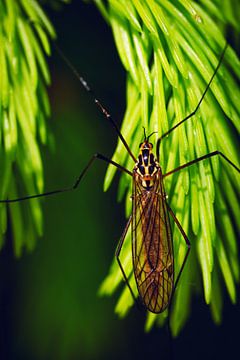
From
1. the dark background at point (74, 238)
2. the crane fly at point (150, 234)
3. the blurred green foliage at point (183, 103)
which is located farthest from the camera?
the dark background at point (74, 238)

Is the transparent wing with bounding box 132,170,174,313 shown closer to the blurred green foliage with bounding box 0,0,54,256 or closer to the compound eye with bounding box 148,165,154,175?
the compound eye with bounding box 148,165,154,175

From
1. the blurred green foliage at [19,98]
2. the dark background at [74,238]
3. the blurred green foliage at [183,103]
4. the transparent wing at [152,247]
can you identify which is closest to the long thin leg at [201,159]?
the blurred green foliage at [183,103]

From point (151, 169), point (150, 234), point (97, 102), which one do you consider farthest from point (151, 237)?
point (97, 102)

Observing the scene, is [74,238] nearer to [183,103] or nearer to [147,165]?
[147,165]

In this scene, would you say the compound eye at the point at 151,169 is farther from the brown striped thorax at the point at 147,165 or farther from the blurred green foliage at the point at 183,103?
the blurred green foliage at the point at 183,103

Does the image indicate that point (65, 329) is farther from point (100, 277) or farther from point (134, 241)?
point (134, 241)

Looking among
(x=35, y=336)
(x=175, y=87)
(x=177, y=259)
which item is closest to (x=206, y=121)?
(x=175, y=87)
